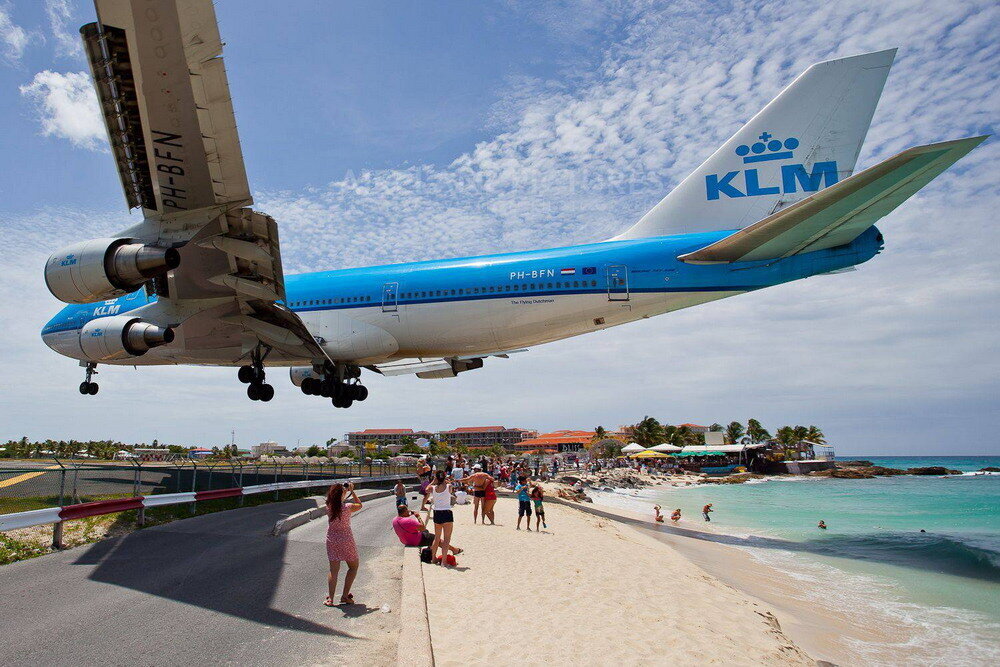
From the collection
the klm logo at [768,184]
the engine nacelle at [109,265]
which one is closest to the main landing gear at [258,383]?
A: the engine nacelle at [109,265]

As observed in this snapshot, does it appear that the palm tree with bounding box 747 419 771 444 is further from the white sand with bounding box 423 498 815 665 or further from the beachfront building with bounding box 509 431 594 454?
the white sand with bounding box 423 498 815 665

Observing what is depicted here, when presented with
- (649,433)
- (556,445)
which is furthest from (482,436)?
(649,433)

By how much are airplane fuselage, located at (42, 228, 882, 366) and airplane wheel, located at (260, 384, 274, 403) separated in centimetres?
92

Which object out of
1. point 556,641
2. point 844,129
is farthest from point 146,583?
point 844,129

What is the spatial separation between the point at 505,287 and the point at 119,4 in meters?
10.4

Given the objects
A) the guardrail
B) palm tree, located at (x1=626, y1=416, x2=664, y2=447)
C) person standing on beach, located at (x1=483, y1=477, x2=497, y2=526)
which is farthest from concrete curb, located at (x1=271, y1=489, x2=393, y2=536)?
palm tree, located at (x1=626, y1=416, x2=664, y2=447)

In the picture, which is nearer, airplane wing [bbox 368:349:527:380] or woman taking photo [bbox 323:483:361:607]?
woman taking photo [bbox 323:483:361:607]

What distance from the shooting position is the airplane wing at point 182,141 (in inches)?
340

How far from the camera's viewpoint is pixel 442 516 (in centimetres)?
916

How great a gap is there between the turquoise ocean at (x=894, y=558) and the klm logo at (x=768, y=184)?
34.9 ft

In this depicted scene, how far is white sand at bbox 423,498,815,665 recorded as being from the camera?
19.0ft

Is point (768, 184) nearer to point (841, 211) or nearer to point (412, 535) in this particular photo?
point (841, 211)

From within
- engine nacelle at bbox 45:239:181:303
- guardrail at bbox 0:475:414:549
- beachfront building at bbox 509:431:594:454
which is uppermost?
engine nacelle at bbox 45:239:181:303

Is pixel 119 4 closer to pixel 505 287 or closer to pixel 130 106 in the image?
pixel 130 106
